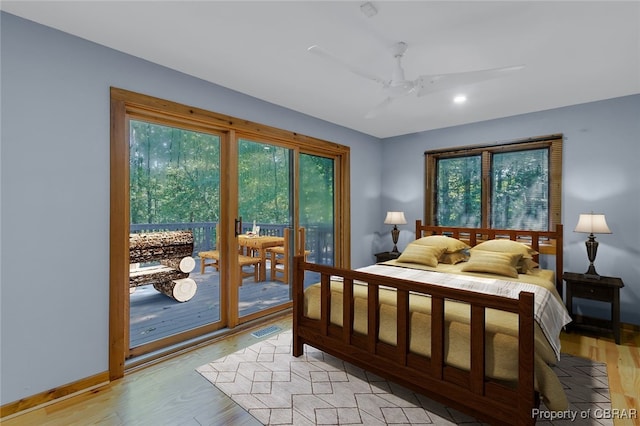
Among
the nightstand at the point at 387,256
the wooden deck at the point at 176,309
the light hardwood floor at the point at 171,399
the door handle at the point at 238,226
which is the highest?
the door handle at the point at 238,226

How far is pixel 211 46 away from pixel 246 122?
1.02 m

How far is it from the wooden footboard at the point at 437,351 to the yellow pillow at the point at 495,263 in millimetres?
1593

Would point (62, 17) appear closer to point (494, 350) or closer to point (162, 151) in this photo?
point (162, 151)

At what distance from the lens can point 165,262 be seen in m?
3.06

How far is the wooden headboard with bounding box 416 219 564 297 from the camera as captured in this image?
357cm

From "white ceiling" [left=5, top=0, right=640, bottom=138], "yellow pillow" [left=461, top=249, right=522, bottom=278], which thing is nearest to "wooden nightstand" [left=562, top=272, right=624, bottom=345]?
"yellow pillow" [left=461, top=249, right=522, bottom=278]

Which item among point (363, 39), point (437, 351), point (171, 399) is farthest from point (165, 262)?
point (363, 39)

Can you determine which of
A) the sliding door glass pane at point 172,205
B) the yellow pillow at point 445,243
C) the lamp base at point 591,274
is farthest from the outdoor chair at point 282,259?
the lamp base at point 591,274

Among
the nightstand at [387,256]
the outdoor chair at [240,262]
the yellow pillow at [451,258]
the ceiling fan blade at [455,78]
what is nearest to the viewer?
the ceiling fan blade at [455,78]

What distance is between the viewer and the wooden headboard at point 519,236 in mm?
3570

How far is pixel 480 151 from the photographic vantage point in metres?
4.45

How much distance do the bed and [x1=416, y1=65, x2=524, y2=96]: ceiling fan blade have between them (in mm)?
1437

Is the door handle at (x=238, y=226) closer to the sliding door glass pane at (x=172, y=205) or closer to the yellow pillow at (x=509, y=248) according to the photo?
the sliding door glass pane at (x=172, y=205)

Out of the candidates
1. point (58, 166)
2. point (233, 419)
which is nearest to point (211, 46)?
point (58, 166)
